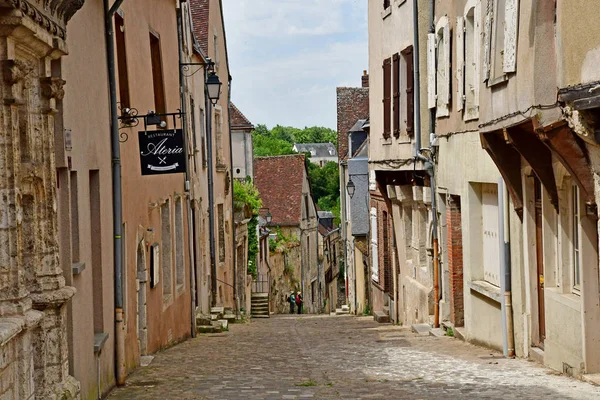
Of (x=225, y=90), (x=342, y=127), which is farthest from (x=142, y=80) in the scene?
(x=342, y=127)

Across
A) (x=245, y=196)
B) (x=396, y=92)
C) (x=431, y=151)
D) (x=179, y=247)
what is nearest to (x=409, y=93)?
(x=396, y=92)

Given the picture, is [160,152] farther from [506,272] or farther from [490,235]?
[490,235]

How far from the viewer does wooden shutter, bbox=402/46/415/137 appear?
2021 cm

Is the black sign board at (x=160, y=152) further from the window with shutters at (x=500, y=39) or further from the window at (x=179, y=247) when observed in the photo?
the window at (x=179, y=247)

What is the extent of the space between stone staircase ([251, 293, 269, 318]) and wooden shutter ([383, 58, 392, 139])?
18.1 meters

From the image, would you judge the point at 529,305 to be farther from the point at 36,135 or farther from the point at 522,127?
the point at 36,135

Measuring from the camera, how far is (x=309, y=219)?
5741 centimetres

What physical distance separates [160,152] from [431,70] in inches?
273

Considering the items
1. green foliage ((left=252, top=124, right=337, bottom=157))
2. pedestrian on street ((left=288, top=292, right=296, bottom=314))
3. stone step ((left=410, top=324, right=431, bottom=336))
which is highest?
green foliage ((left=252, top=124, right=337, bottom=157))

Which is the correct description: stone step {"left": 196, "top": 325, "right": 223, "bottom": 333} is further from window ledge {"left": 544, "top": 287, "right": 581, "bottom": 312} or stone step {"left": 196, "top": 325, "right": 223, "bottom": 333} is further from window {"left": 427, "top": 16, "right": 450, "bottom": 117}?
window ledge {"left": 544, "top": 287, "right": 581, "bottom": 312}

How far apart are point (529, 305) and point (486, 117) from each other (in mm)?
2634

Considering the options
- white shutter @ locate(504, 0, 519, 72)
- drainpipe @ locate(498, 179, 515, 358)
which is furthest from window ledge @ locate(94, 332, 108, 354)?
drainpipe @ locate(498, 179, 515, 358)

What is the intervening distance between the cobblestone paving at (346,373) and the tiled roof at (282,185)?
115 ft

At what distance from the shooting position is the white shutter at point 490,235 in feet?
51.1
